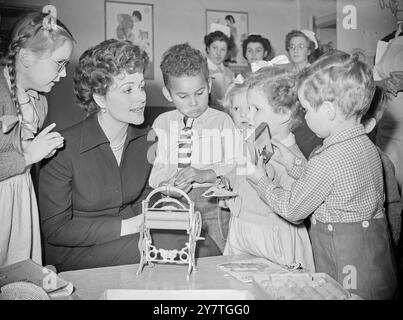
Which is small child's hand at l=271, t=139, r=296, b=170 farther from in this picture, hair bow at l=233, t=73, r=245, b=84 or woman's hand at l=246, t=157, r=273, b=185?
hair bow at l=233, t=73, r=245, b=84

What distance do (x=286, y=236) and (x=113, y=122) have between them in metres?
0.50

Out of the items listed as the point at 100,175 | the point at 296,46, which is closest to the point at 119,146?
the point at 100,175

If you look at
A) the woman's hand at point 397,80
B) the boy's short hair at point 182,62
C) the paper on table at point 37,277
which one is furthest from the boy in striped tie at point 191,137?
the woman's hand at point 397,80

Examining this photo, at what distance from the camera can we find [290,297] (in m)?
0.88

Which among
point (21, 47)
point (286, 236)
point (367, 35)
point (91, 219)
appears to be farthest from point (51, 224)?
point (367, 35)

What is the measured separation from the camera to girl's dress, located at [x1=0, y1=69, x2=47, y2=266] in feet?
3.44

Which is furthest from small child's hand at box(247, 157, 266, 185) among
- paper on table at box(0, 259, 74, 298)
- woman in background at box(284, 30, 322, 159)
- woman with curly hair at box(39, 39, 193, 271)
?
paper on table at box(0, 259, 74, 298)

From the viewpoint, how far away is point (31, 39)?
107cm

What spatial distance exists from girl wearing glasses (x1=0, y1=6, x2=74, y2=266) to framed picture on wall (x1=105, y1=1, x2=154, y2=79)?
0.12 meters

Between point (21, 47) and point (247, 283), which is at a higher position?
point (21, 47)

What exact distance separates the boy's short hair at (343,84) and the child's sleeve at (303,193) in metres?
0.13

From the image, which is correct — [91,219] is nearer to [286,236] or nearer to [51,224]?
[51,224]

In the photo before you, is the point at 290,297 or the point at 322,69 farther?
the point at 322,69

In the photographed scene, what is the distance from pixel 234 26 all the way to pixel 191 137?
31cm
